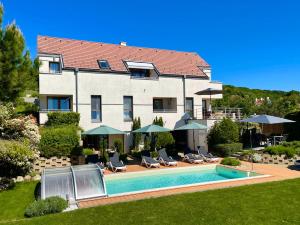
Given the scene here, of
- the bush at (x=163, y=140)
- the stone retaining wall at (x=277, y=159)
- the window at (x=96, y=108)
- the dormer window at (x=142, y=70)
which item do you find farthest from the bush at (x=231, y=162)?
the dormer window at (x=142, y=70)

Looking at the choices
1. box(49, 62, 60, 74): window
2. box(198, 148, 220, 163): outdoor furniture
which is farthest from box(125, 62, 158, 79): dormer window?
box(198, 148, 220, 163): outdoor furniture

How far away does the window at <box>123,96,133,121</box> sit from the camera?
27.4m

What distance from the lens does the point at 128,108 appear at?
27.5 metres

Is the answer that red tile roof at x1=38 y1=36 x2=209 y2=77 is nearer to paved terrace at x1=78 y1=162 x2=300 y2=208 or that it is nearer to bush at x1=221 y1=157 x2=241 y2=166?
paved terrace at x1=78 y1=162 x2=300 y2=208

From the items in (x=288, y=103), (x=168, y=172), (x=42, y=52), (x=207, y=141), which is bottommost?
(x=168, y=172)

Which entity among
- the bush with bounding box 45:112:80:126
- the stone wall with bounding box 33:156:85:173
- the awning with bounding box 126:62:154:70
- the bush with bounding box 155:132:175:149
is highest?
the awning with bounding box 126:62:154:70

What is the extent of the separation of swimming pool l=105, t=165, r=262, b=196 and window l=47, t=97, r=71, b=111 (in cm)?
1095

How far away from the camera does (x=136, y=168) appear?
1995 cm

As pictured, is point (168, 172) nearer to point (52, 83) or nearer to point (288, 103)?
point (52, 83)

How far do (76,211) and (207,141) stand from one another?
17580 mm

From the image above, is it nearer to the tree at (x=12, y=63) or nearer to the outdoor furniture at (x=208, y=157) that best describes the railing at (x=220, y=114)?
the outdoor furniture at (x=208, y=157)

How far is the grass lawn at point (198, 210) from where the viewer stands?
9.09 metres

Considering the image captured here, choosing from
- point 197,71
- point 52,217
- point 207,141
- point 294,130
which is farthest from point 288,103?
point 52,217

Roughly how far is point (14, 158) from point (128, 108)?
14.2m
